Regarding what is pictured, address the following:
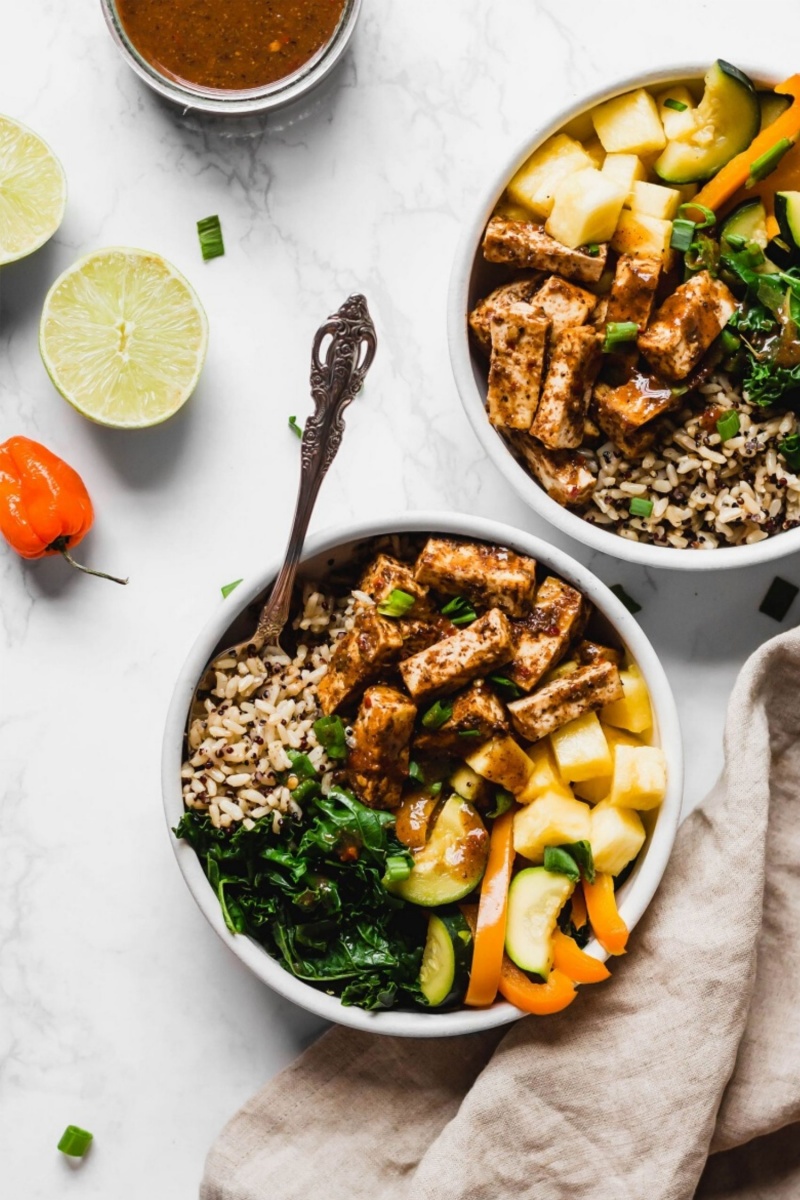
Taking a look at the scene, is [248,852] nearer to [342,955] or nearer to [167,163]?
[342,955]

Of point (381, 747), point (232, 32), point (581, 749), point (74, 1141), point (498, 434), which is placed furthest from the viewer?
point (74, 1141)

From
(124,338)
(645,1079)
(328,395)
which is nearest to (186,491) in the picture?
(124,338)

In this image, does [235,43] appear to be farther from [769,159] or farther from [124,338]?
[769,159]

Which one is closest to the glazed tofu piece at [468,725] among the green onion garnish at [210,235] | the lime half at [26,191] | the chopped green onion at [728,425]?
the chopped green onion at [728,425]

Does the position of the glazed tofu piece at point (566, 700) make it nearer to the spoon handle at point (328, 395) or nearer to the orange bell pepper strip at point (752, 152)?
the spoon handle at point (328, 395)

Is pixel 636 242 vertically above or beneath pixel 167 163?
beneath

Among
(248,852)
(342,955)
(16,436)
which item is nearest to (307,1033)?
(342,955)
